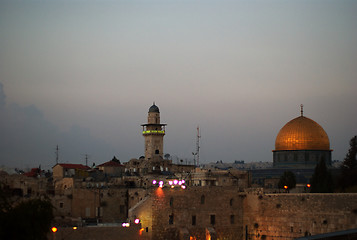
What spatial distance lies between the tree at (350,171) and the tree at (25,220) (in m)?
31.7

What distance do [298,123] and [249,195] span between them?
22.8 meters

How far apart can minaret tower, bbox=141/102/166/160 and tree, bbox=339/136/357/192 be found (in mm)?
21169

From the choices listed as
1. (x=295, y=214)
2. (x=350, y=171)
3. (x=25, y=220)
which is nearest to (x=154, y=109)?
(x=350, y=171)

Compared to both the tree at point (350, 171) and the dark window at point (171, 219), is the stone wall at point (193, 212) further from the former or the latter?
the tree at point (350, 171)

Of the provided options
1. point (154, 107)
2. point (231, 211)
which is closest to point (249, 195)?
point (231, 211)

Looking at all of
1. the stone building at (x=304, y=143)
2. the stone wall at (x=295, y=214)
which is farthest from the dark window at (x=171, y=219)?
the stone building at (x=304, y=143)

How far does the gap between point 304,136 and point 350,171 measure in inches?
431

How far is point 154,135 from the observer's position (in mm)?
72875

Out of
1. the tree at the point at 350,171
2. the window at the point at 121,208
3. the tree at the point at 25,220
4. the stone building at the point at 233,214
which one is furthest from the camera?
the tree at the point at 350,171

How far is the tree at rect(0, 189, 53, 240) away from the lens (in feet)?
90.8

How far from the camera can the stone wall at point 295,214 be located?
137ft

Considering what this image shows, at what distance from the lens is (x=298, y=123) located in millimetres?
69000

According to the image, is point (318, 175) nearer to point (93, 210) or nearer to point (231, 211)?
point (231, 211)

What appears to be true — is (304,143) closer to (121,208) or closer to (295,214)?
(121,208)
